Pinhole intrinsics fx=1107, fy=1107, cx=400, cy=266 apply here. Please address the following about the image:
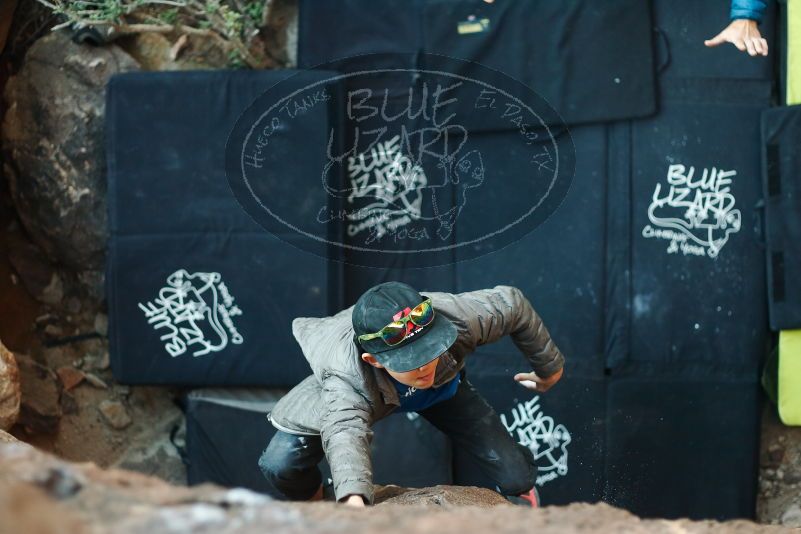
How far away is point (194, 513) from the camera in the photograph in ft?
8.09

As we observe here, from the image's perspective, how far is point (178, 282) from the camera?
511cm

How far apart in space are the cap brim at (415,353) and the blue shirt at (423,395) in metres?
0.31

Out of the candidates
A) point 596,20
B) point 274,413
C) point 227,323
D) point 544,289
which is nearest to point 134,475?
point 274,413

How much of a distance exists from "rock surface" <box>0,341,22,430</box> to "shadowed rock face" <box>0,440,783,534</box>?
1835 mm

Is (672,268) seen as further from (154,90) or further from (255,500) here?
(255,500)

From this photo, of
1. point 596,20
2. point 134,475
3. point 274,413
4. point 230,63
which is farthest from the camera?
point 230,63

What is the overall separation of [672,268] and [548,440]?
0.99 metres

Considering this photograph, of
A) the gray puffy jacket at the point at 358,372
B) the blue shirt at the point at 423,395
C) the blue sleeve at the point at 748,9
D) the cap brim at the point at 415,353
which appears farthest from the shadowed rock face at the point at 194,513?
the blue sleeve at the point at 748,9

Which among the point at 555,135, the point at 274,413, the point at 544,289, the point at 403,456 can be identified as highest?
the point at 555,135

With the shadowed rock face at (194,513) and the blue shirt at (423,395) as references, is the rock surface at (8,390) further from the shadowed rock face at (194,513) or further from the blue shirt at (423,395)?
the shadowed rock face at (194,513)

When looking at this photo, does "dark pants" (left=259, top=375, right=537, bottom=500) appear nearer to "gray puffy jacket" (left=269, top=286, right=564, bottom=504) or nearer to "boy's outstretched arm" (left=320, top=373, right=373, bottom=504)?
"gray puffy jacket" (left=269, top=286, right=564, bottom=504)

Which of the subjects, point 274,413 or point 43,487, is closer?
point 43,487

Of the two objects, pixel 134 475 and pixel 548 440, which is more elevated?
pixel 134 475

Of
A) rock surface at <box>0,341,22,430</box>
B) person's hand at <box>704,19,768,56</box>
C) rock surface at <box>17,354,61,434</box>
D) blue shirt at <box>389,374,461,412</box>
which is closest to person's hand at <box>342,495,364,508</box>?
blue shirt at <box>389,374,461,412</box>
